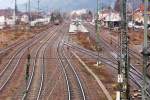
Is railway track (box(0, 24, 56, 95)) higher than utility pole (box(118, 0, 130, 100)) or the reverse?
the reverse

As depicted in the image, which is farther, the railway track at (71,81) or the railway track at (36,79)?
the railway track at (36,79)

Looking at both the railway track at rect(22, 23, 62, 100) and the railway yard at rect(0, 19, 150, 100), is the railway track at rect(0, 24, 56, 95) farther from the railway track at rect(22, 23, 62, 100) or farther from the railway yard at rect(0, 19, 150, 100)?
the railway track at rect(22, 23, 62, 100)

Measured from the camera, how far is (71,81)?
37531 millimetres

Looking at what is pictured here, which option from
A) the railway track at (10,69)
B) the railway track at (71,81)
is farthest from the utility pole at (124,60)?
the railway track at (10,69)

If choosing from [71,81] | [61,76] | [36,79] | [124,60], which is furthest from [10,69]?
[124,60]

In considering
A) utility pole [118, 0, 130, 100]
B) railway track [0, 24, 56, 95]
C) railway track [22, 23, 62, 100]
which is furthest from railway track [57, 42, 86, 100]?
utility pole [118, 0, 130, 100]

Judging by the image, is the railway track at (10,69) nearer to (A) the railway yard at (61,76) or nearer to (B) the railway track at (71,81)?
(A) the railway yard at (61,76)

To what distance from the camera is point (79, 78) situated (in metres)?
39.2

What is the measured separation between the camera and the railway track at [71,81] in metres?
31.1

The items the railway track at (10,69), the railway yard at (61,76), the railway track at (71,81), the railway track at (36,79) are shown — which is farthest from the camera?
the railway track at (10,69)

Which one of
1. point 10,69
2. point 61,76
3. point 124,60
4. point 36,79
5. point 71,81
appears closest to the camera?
point 124,60

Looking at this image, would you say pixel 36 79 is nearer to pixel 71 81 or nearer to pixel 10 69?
pixel 71 81

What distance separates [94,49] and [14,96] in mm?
37013

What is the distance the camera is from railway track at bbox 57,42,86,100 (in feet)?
102
